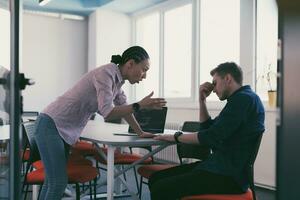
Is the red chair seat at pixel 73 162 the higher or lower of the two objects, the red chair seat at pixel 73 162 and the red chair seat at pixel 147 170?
the higher

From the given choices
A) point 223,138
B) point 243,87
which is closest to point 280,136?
point 223,138

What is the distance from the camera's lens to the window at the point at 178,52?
18.2 feet

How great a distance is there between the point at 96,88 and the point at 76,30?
498 cm

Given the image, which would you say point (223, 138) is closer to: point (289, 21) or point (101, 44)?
point (289, 21)

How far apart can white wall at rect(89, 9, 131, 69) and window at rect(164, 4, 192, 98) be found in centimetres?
99

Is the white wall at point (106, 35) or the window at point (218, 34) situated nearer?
the window at point (218, 34)

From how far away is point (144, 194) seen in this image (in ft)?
12.4

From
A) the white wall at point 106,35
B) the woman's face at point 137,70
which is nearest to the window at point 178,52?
the white wall at point 106,35

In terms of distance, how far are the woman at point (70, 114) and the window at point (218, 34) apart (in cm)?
269

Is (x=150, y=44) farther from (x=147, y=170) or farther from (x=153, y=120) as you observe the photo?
→ (x=147, y=170)

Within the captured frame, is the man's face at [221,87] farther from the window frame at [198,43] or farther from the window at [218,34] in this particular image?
the window at [218,34]

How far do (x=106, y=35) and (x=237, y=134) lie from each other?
494 centimetres

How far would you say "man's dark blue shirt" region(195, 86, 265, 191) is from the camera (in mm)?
1932

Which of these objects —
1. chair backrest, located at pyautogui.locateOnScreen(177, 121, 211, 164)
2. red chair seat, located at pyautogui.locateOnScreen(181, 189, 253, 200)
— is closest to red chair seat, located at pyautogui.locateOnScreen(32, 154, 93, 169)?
chair backrest, located at pyautogui.locateOnScreen(177, 121, 211, 164)
